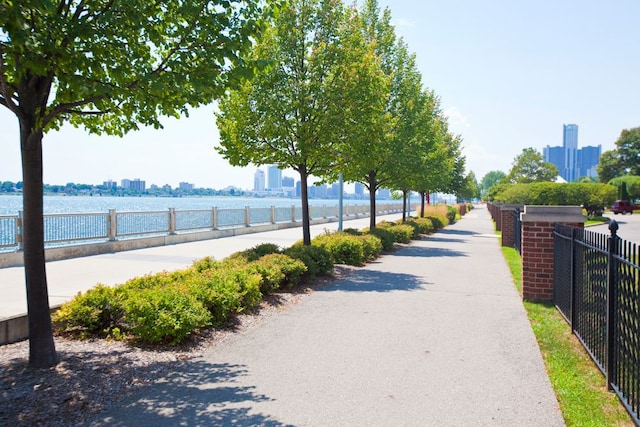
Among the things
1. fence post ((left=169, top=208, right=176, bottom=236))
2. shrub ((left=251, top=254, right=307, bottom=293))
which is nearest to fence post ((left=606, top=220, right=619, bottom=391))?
shrub ((left=251, top=254, right=307, bottom=293))

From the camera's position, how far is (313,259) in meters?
11.3

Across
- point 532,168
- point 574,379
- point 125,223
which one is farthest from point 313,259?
point 532,168

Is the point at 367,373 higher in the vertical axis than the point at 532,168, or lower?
lower

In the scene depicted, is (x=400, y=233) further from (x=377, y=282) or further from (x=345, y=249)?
(x=377, y=282)

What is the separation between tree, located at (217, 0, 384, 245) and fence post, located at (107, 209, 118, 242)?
476 cm

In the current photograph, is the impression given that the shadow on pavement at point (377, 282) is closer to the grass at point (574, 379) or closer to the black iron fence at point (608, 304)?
the grass at point (574, 379)

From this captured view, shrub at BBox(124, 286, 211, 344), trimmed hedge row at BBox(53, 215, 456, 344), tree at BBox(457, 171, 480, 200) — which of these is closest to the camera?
shrub at BBox(124, 286, 211, 344)

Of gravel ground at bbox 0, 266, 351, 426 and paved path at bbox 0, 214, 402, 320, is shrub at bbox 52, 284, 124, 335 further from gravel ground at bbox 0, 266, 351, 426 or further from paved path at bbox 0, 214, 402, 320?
paved path at bbox 0, 214, 402, 320

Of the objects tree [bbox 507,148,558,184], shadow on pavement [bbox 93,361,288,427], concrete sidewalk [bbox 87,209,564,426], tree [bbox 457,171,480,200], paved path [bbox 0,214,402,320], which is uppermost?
tree [bbox 507,148,558,184]

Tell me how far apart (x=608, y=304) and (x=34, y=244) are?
5.57 metres

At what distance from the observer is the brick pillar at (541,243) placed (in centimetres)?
892

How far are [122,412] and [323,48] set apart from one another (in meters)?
10.6

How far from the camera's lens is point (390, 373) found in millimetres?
5234

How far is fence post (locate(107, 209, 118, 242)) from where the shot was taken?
611 inches
